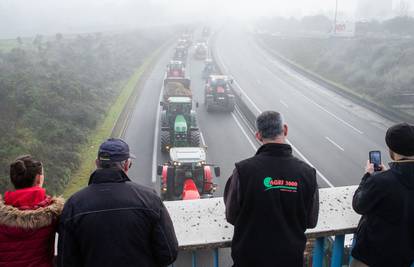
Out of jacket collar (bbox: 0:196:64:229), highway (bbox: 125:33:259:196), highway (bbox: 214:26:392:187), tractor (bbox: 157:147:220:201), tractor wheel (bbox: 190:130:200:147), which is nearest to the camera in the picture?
jacket collar (bbox: 0:196:64:229)

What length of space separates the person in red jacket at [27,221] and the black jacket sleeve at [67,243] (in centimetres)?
21

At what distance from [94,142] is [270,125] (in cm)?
2148

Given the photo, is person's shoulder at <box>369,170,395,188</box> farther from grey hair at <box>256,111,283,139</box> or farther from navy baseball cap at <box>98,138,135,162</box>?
navy baseball cap at <box>98,138,135,162</box>

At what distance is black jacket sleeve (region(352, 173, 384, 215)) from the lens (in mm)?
3537

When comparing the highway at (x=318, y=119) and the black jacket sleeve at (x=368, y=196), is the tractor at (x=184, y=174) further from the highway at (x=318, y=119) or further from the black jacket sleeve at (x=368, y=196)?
the black jacket sleeve at (x=368, y=196)

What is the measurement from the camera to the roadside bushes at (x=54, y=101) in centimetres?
1986

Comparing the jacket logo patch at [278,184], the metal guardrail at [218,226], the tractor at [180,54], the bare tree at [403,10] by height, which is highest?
the bare tree at [403,10]

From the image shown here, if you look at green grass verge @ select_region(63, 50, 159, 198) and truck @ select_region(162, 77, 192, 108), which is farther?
truck @ select_region(162, 77, 192, 108)

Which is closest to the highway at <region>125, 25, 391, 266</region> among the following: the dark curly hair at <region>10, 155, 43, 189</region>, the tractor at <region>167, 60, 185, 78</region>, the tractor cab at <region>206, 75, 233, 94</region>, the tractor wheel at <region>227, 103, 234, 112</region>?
the tractor wheel at <region>227, 103, 234, 112</region>

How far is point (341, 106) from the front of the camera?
36.1m

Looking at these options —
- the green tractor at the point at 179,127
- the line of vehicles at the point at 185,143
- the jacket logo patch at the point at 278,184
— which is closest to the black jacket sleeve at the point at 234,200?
the jacket logo patch at the point at 278,184

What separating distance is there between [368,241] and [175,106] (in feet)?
63.9

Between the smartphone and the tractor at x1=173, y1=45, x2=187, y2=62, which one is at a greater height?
the tractor at x1=173, y1=45, x2=187, y2=62

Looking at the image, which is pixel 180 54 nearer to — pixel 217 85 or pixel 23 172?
pixel 217 85
